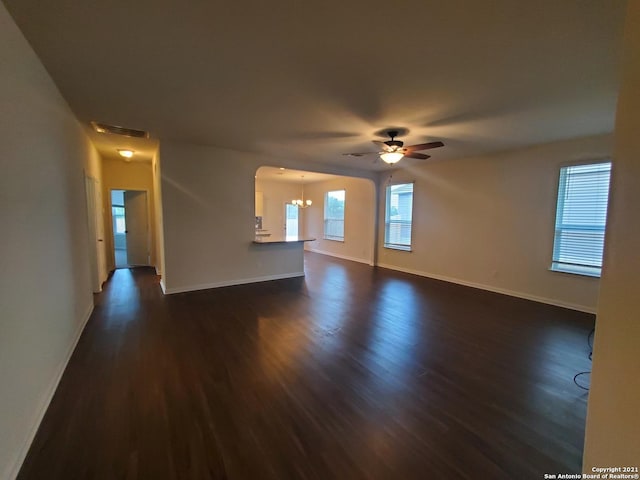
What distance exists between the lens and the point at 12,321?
1.60 m

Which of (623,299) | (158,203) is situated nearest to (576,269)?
(623,299)

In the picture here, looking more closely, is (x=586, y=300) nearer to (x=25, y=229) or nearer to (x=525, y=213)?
(x=525, y=213)

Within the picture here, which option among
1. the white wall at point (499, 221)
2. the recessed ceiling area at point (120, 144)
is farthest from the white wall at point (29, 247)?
the white wall at point (499, 221)

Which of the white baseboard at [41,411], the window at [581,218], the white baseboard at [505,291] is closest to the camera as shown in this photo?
the white baseboard at [41,411]

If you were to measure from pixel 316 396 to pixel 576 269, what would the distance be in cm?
460

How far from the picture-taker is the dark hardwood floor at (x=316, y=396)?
162 cm

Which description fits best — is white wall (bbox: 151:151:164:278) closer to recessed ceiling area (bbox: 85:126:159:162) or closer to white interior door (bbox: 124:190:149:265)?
recessed ceiling area (bbox: 85:126:159:162)

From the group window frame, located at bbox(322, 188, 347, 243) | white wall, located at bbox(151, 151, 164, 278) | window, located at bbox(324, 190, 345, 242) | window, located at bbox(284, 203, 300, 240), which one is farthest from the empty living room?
window, located at bbox(284, 203, 300, 240)

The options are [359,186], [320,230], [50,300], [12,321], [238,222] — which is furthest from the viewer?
[320,230]

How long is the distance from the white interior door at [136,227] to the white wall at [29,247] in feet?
14.6

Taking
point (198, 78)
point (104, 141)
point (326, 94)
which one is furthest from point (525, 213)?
point (104, 141)

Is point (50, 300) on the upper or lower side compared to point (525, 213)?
lower

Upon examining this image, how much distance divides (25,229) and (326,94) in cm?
257

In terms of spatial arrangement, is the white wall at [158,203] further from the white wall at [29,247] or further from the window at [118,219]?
the window at [118,219]
